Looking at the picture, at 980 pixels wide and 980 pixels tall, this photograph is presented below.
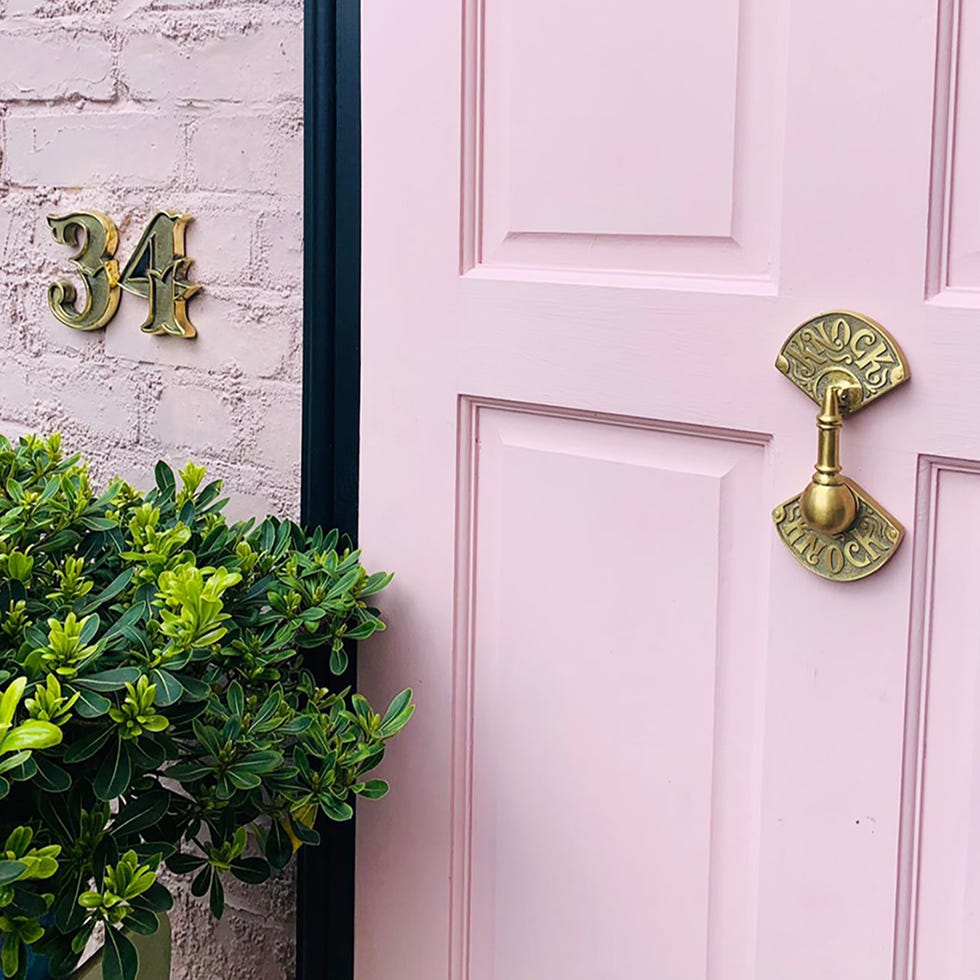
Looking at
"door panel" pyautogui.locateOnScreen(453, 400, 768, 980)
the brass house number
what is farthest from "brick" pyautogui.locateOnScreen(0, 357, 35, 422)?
"door panel" pyautogui.locateOnScreen(453, 400, 768, 980)

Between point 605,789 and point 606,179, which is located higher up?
point 606,179

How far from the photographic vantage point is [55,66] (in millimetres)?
1496

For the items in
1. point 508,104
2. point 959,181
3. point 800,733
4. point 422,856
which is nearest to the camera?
point 959,181

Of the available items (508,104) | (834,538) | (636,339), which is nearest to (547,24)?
(508,104)

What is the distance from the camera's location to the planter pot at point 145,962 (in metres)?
1.10

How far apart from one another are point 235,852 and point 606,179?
64 centimetres

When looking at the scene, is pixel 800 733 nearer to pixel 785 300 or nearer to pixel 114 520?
pixel 785 300

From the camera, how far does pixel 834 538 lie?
98 centimetres

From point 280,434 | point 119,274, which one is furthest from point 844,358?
point 119,274

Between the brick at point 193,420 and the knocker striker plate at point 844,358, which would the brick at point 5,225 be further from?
the knocker striker plate at point 844,358

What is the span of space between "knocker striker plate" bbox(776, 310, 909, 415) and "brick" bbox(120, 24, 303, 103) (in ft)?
2.02

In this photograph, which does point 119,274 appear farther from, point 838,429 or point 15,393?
point 838,429

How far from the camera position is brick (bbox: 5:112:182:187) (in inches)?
55.8

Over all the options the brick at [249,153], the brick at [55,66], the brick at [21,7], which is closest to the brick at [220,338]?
the brick at [249,153]
